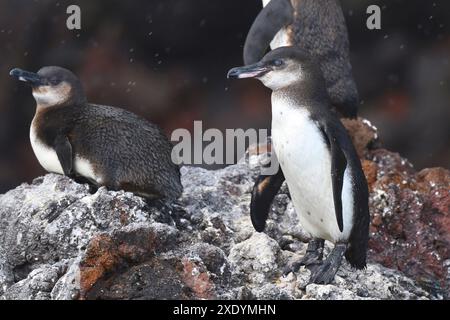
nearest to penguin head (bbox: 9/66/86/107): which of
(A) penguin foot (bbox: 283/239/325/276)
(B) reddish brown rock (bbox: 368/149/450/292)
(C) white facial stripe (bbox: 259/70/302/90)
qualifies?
(C) white facial stripe (bbox: 259/70/302/90)

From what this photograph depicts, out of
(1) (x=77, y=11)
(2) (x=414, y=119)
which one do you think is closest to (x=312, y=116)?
(1) (x=77, y=11)

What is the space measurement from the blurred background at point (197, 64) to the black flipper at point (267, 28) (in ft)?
6.82

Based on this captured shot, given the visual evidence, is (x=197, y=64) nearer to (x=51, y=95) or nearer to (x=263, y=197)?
(x=51, y=95)

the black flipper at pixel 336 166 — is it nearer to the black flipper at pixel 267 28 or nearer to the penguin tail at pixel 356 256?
the penguin tail at pixel 356 256

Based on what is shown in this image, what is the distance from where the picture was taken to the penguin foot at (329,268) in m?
3.77

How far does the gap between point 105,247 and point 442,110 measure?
452 centimetres

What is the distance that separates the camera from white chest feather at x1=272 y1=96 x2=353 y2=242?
3.83 metres

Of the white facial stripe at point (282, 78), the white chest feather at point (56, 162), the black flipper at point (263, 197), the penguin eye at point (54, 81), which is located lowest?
the black flipper at point (263, 197)

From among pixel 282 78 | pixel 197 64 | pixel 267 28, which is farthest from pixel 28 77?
pixel 197 64

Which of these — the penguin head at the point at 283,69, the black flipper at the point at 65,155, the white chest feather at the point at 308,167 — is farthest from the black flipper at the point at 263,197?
the black flipper at the point at 65,155

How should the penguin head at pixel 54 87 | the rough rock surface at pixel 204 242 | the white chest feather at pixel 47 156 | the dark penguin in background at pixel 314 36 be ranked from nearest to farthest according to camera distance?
1. the rough rock surface at pixel 204 242
2. the white chest feather at pixel 47 156
3. the penguin head at pixel 54 87
4. the dark penguin in background at pixel 314 36

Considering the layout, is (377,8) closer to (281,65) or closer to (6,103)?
(6,103)

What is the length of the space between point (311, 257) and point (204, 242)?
0.36m

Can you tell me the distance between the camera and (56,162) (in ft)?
14.3
